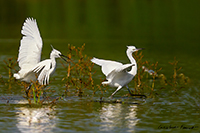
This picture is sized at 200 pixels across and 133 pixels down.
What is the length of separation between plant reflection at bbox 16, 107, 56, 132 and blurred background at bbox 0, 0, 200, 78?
9.76m

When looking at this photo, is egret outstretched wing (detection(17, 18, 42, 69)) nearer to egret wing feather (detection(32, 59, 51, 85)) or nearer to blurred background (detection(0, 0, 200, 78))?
egret wing feather (detection(32, 59, 51, 85))

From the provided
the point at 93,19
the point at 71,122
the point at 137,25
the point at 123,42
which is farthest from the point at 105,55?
the point at 93,19

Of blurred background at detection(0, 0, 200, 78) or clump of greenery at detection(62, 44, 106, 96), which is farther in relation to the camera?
blurred background at detection(0, 0, 200, 78)

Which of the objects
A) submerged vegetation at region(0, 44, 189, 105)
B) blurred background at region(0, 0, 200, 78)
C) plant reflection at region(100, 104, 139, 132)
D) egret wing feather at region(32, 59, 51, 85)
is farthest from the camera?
blurred background at region(0, 0, 200, 78)

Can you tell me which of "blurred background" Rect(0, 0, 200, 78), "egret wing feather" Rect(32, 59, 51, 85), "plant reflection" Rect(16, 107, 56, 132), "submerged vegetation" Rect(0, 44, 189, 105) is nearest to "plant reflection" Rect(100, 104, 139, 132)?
"submerged vegetation" Rect(0, 44, 189, 105)

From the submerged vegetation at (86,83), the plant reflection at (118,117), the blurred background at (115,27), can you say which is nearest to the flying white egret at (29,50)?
the submerged vegetation at (86,83)

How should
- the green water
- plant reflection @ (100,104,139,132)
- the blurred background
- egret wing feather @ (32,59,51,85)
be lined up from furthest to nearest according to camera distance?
the blurred background, egret wing feather @ (32,59,51,85), the green water, plant reflection @ (100,104,139,132)

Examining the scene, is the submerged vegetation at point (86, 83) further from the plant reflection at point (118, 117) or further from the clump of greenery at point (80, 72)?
the plant reflection at point (118, 117)

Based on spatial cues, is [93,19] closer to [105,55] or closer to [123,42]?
[123,42]

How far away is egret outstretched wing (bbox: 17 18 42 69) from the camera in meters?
11.6

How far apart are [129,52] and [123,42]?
16.8 m

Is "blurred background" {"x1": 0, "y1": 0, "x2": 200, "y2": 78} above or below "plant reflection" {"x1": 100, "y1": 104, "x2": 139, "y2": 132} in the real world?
above

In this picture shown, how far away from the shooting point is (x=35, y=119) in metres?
8.83

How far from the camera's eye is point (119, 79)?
11.5m
